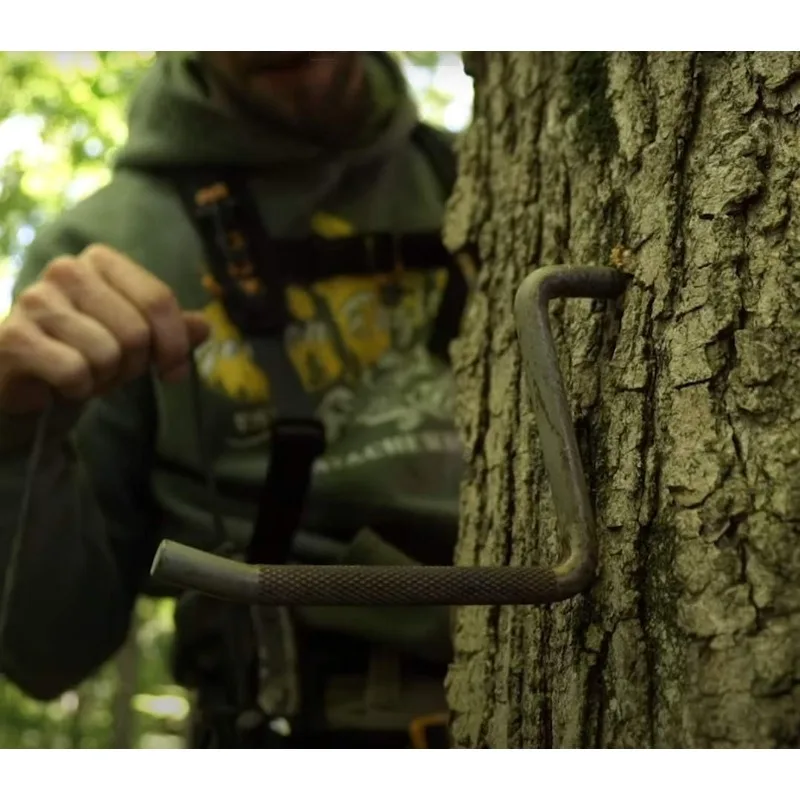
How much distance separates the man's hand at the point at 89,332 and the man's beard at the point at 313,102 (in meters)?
0.15

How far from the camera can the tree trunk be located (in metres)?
0.32

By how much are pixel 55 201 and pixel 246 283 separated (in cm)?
15

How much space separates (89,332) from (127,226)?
0.10 m

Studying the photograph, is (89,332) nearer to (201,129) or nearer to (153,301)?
(153,301)

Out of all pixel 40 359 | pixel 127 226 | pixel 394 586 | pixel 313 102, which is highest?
pixel 313 102

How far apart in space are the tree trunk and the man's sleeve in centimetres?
27

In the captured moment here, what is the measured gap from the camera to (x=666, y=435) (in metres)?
0.35

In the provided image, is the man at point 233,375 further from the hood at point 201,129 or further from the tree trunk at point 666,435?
the tree trunk at point 666,435

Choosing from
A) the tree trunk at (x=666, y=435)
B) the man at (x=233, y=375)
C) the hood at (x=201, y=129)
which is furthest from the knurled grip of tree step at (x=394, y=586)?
the hood at (x=201, y=129)

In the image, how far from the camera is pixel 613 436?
1.22ft

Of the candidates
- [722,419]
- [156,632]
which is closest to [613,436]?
[722,419]

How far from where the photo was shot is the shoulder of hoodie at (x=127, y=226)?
0.60m

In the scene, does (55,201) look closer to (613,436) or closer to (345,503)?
(345,503)

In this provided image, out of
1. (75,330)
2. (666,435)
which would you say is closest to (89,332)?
(75,330)
